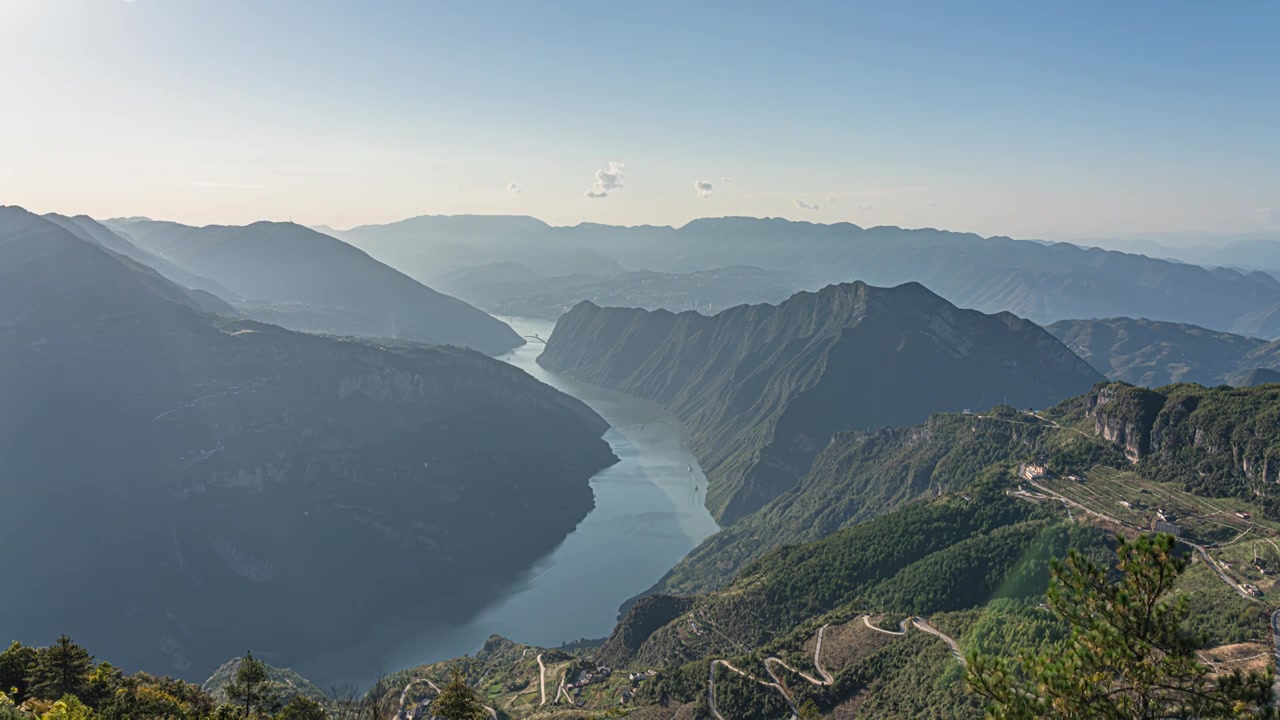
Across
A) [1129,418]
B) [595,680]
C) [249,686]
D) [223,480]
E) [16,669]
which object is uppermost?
[1129,418]

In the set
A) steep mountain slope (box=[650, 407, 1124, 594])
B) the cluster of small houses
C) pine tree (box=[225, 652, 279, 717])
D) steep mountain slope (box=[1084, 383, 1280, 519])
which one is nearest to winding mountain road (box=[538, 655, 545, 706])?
the cluster of small houses

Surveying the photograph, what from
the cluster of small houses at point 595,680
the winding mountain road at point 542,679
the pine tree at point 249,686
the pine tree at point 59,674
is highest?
the pine tree at point 59,674

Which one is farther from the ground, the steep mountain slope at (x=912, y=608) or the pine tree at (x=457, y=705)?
the pine tree at (x=457, y=705)

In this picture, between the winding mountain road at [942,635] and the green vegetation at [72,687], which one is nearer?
the green vegetation at [72,687]

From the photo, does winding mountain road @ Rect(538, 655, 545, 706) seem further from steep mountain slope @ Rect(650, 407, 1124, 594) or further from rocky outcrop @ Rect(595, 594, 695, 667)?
steep mountain slope @ Rect(650, 407, 1124, 594)

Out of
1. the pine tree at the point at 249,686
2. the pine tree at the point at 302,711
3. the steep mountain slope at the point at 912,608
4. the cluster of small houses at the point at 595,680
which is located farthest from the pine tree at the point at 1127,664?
the cluster of small houses at the point at 595,680

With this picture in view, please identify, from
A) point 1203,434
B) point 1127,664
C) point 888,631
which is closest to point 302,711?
point 1127,664

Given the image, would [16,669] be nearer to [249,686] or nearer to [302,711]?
[249,686]

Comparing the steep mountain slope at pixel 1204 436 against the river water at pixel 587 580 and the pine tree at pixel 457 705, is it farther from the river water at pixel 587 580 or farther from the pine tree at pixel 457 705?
the river water at pixel 587 580
